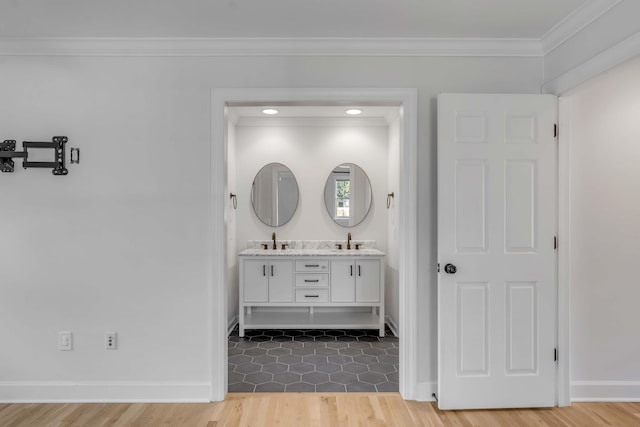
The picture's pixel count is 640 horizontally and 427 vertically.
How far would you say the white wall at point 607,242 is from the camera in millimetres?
2811

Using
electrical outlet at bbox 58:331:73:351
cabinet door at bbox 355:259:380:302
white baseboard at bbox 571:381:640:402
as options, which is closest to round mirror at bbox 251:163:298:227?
cabinet door at bbox 355:259:380:302

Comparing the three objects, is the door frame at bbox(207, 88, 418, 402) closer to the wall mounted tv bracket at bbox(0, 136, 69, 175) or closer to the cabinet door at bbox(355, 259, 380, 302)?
the wall mounted tv bracket at bbox(0, 136, 69, 175)

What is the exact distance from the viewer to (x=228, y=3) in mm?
2283

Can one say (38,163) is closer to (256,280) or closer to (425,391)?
(256,280)

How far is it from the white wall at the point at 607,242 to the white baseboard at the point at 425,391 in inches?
38.7

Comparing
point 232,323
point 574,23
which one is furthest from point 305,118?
point 574,23

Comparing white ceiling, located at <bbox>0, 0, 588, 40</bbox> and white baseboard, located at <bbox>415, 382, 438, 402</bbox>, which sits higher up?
white ceiling, located at <bbox>0, 0, 588, 40</bbox>

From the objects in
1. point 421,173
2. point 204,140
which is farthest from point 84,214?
point 421,173

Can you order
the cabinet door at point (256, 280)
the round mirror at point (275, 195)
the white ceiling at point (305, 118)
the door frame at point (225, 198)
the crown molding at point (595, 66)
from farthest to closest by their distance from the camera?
the round mirror at point (275, 195) < the white ceiling at point (305, 118) < the cabinet door at point (256, 280) < the door frame at point (225, 198) < the crown molding at point (595, 66)

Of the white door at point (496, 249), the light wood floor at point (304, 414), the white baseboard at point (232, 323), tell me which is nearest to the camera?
the light wood floor at point (304, 414)

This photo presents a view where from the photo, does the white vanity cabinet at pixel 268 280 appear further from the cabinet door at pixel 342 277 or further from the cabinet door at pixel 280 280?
the cabinet door at pixel 342 277

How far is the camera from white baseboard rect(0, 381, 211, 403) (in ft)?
8.97

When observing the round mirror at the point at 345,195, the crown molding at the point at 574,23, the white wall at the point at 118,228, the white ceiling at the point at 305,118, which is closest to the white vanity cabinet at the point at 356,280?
the round mirror at the point at 345,195

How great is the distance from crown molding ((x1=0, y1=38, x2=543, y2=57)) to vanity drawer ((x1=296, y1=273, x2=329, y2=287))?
2.34 metres
